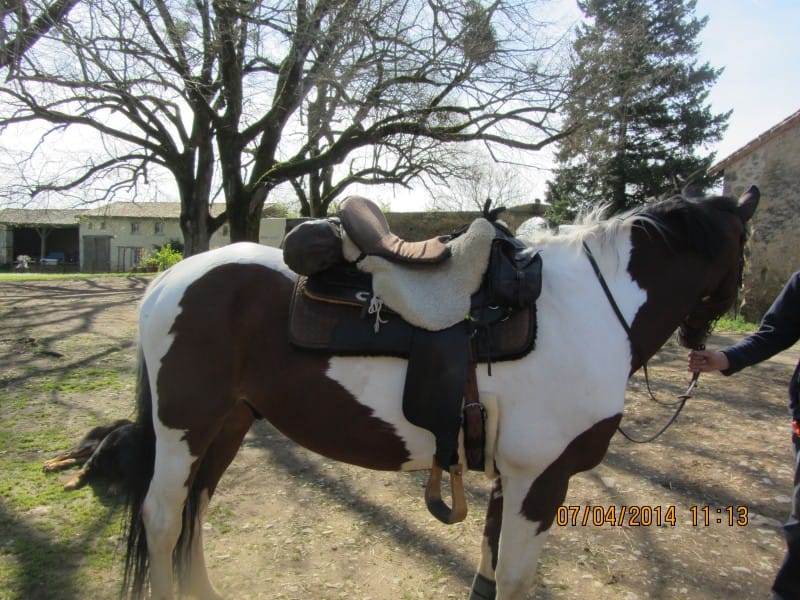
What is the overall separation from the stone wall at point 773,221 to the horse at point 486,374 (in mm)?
12762

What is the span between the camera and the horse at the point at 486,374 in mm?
1829

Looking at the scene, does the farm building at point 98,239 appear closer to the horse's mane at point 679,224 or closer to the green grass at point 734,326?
the green grass at point 734,326

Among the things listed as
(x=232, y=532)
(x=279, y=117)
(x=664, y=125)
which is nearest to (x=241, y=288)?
(x=232, y=532)

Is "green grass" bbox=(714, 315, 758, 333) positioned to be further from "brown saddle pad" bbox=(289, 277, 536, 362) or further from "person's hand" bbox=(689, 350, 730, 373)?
"brown saddle pad" bbox=(289, 277, 536, 362)

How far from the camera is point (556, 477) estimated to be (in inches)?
72.2

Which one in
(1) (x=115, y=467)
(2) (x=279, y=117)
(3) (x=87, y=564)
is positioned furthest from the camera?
(2) (x=279, y=117)

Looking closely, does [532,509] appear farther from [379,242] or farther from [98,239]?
[98,239]

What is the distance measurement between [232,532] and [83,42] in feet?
17.4

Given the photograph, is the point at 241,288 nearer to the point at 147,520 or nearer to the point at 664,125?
the point at 147,520

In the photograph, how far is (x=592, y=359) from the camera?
184 centimetres

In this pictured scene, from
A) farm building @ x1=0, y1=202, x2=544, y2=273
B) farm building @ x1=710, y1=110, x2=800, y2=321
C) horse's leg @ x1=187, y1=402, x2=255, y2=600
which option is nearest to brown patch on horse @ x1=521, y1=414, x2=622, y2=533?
horse's leg @ x1=187, y1=402, x2=255, y2=600

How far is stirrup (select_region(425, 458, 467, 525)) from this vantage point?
190 cm

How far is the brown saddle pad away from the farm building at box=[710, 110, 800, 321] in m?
12.9

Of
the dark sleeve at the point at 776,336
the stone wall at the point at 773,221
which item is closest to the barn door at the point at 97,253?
the stone wall at the point at 773,221
